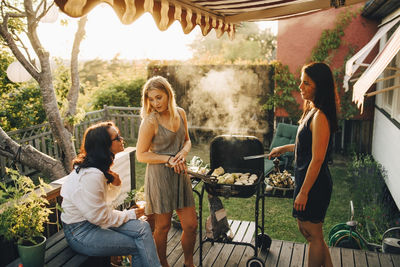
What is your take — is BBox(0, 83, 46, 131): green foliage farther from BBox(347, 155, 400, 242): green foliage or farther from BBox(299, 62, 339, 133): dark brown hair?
BBox(347, 155, 400, 242): green foliage

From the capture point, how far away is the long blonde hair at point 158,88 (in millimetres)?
2992

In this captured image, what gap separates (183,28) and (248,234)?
285 centimetres

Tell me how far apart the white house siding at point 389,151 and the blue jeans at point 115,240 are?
4.39 m

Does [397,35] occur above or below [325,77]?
above

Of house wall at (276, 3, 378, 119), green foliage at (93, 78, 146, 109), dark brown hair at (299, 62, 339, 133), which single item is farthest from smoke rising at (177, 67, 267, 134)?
dark brown hair at (299, 62, 339, 133)

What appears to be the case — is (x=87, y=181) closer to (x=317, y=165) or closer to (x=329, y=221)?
(x=317, y=165)

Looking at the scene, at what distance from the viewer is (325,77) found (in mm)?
2627

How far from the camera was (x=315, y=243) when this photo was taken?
2867 millimetres

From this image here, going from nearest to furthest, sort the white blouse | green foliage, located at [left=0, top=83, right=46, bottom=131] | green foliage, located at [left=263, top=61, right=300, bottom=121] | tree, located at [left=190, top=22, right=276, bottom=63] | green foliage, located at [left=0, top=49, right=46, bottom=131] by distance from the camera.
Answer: the white blouse, green foliage, located at [left=0, top=49, right=46, bottom=131], green foliage, located at [left=0, top=83, right=46, bottom=131], green foliage, located at [left=263, top=61, right=300, bottom=121], tree, located at [left=190, top=22, right=276, bottom=63]

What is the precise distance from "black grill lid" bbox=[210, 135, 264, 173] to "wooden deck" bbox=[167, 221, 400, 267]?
100 centimetres

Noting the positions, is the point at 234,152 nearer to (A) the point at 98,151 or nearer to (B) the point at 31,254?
(A) the point at 98,151

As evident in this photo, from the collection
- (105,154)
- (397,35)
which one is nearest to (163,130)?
(105,154)

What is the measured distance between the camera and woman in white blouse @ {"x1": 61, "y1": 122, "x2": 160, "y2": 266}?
2.51 m

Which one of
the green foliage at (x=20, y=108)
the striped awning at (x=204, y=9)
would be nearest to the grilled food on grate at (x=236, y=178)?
the striped awning at (x=204, y=9)
